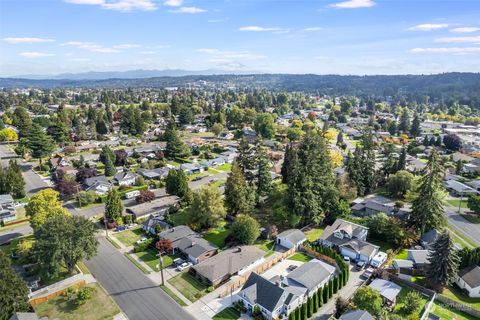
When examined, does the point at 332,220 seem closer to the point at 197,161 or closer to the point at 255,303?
the point at 255,303

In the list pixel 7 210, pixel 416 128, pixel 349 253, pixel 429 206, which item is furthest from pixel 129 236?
pixel 416 128

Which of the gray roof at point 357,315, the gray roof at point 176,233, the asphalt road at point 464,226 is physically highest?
the gray roof at point 357,315

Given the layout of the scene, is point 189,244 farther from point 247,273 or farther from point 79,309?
point 79,309

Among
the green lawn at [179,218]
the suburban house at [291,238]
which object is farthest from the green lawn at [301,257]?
the green lawn at [179,218]

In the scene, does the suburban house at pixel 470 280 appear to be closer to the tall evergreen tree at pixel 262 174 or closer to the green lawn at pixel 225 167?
the tall evergreen tree at pixel 262 174

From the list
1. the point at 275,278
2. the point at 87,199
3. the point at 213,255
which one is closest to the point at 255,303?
the point at 275,278

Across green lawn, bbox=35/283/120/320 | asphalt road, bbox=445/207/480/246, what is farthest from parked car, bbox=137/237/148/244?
asphalt road, bbox=445/207/480/246
